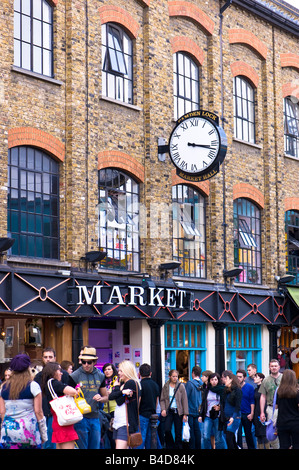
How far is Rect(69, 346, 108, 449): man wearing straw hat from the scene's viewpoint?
1297 centimetres

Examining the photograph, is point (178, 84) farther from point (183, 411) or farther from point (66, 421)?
point (66, 421)

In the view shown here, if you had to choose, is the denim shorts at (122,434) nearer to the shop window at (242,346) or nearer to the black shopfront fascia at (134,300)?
the black shopfront fascia at (134,300)

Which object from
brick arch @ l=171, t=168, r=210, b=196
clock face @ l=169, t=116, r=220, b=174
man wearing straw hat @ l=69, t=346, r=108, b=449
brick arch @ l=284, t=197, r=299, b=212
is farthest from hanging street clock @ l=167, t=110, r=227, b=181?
man wearing straw hat @ l=69, t=346, r=108, b=449

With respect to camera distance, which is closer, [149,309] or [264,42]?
[149,309]

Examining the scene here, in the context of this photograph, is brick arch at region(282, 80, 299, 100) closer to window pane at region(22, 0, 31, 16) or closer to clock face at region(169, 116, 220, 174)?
clock face at region(169, 116, 220, 174)

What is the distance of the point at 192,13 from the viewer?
23625mm

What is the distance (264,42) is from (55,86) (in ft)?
31.7

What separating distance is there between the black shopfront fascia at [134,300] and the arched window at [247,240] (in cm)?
58

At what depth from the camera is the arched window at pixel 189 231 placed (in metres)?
22.7

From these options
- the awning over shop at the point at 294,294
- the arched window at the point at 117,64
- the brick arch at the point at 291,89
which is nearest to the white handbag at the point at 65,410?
the arched window at the point at 117,64

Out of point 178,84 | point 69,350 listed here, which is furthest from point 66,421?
point 178,84

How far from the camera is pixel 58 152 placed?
19.2m
